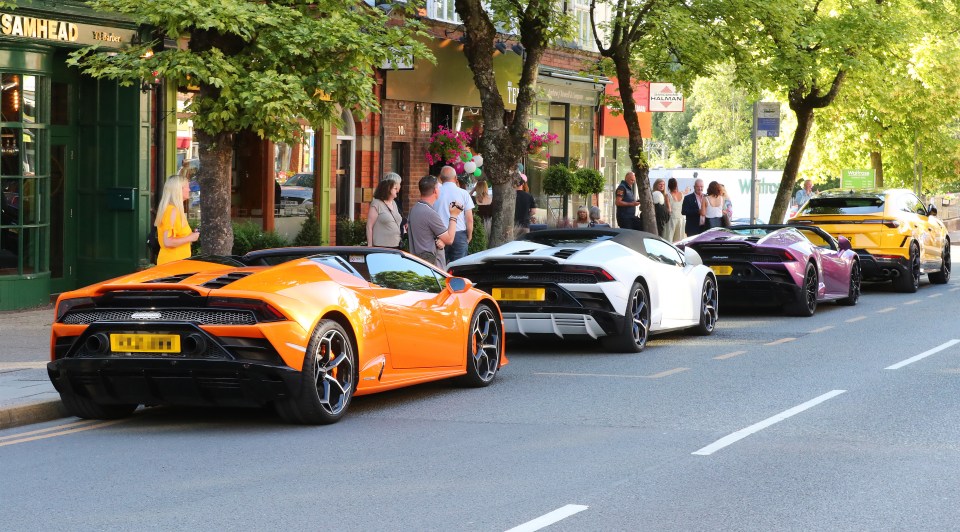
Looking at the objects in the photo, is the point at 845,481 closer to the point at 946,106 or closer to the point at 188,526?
the point at 188,526

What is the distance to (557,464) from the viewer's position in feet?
25.8

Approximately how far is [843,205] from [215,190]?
41.6 feet

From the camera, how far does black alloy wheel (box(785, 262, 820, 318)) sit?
718 inches

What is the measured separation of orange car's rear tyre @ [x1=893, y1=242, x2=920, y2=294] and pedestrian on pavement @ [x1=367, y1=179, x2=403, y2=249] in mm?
10396

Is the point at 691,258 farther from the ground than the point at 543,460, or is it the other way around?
the point at 691,258

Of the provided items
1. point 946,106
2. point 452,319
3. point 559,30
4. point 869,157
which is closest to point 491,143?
point 559,30

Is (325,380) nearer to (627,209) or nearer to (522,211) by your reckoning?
(522,211)

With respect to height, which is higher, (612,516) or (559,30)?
(559,30)

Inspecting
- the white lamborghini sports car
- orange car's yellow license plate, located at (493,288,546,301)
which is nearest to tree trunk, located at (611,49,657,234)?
the white lamborghini sports car

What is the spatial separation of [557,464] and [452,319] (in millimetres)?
3079

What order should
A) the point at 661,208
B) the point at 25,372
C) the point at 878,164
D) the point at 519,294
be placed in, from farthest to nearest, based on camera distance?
the point at 878,164 < the point at 661,208 < the point at 519,294 < the point at 25,372

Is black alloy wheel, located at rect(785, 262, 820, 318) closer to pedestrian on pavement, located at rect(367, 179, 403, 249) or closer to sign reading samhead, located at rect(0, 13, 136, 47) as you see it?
pedestrian on pavement, located at rect(367, 179, 403, 249)

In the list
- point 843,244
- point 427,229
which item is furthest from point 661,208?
point 427,229

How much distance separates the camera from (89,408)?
30.9 ft
